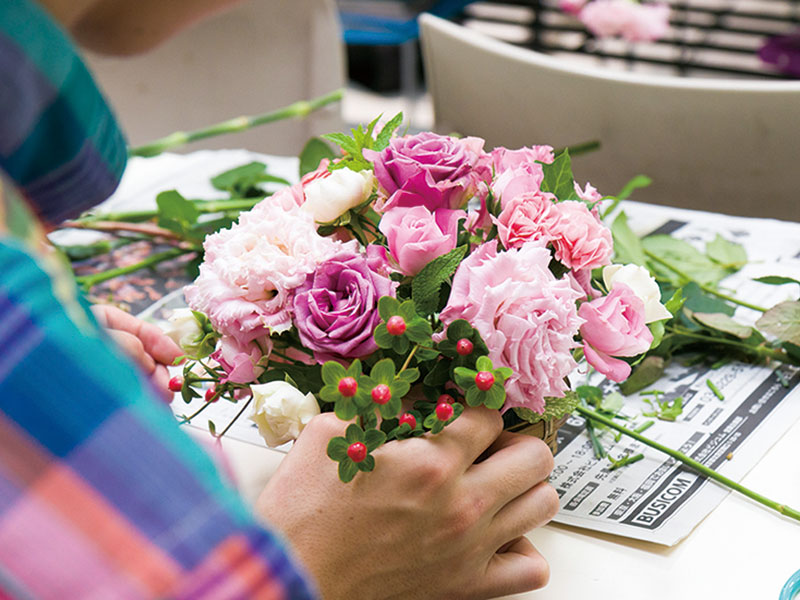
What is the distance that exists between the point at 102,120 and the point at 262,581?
46 cm

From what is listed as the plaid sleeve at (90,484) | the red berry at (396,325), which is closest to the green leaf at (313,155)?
the red berry at (396,325)

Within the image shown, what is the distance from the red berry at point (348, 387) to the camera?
0.51m

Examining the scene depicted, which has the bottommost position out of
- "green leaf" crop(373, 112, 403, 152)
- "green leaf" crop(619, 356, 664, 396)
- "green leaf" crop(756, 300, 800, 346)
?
"green leaf" crop(619, 356, 664, 396)

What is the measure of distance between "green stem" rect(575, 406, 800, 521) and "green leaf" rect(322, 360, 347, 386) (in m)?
0.28

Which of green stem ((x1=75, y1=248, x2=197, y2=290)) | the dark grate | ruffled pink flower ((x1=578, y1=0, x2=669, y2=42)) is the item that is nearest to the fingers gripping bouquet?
green stem ((x1=75, y1=248, x2=197, y2=290))

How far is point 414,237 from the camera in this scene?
1.82 ft

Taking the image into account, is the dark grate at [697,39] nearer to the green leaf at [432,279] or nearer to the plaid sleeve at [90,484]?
the green leaf at [432,279]

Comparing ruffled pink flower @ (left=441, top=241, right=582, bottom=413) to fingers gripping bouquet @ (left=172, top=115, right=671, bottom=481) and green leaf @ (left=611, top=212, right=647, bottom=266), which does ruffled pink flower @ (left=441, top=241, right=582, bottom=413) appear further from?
green leaf @ (left=611, top=212, right=647, bottom=266)

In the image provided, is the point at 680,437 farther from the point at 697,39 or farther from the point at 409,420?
the point at 697,39

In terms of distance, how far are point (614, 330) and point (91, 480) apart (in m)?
0.39

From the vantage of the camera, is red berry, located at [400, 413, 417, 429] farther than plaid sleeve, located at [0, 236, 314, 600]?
Yes

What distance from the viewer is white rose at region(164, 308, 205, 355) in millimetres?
625

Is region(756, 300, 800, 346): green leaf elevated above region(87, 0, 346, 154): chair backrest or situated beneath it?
elevated above

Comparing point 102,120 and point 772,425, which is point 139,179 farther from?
point 772,425
